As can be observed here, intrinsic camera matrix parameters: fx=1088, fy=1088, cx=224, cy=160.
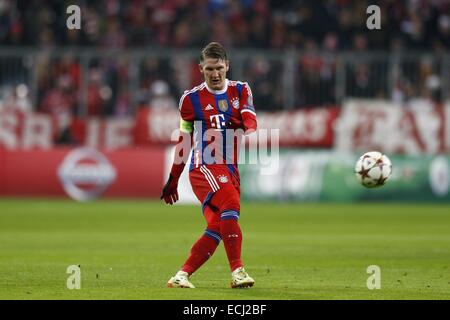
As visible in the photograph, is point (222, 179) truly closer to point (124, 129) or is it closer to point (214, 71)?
point (214, 71)

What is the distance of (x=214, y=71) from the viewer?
35.6 feet

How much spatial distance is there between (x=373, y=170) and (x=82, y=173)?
53.7 feet

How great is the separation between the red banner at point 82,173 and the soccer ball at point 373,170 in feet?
51.7

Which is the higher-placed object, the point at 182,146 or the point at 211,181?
the point at 182,146

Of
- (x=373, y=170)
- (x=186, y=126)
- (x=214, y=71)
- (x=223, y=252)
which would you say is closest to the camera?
(x=214, y=71)

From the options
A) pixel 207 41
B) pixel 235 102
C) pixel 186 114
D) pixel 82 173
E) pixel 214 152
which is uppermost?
pixel 207 41

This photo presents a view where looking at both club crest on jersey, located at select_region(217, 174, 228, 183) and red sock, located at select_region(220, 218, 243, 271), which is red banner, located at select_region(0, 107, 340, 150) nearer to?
club crest on jersey, located at select_region(217, 174, 228, 183)

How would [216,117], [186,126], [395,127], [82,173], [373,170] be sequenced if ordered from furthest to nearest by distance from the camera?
[82,173]
[395,127]
[373,170]
[186,126]
[216,117]

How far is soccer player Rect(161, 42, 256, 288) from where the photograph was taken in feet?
35.2

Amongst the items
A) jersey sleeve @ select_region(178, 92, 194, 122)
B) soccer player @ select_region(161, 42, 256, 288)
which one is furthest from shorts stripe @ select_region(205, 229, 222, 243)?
jersey sleeve @ select_region(178, 92, 194, 122)

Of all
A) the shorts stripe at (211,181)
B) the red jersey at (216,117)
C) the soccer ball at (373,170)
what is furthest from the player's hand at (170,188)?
the soccer ball at (373,170)

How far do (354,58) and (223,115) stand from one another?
59.3ft

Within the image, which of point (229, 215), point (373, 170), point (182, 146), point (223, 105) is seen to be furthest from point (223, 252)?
point (229, 215)

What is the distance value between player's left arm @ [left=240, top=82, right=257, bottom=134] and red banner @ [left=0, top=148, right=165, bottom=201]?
56.5 feet
